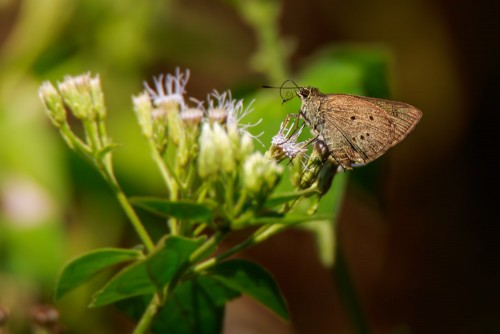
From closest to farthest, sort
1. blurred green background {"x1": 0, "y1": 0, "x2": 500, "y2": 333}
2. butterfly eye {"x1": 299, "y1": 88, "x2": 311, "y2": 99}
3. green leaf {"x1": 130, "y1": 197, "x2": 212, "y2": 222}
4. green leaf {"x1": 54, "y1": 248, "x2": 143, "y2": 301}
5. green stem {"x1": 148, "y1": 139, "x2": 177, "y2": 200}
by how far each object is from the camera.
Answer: green leaf {"x1": 130, "y1": 197, "x2": 212, "y2": 222} < green leaf {"x1": 54, "y1": 248, "x2": 143, "y2": 301} < green stem {"x1": 148, "y1": 139, "x2": 177, "y2": 200} < butterfly eye {"x1": 299, "y1": 88, "x2": 311, "y2": 99} < blurred green background {"x1": 0, "y1": 0, "x2": 500, "y2": 333}

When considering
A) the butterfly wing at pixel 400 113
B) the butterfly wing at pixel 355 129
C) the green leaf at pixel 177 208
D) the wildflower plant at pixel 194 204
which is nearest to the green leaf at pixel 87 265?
the wildflower plant at pixel 194 204

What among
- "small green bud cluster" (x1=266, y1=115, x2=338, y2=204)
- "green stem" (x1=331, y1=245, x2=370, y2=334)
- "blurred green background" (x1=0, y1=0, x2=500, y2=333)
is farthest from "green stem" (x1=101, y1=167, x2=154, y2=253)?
"blurred green background" (x1=0, y1=0, x2=500, y2=333)

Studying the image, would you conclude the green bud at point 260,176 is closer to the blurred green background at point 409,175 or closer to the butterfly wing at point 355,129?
the butterfly wing at point 355,129

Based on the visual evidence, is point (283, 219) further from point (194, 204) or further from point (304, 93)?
point (304, 93)

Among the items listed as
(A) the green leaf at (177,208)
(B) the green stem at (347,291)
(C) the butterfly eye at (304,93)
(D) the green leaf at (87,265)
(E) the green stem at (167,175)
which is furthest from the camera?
(B) the green stem at (347,291)

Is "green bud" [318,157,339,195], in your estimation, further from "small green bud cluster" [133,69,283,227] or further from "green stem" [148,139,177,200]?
"green stem" [148,139,177,200]

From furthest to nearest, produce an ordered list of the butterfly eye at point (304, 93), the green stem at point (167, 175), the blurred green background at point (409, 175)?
the blurred green background at point (409, 175) < the butterfly eye at point (304, 93) < the green stem at point (167, 175)

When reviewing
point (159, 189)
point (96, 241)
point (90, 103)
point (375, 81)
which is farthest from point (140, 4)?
point (90, 103)
